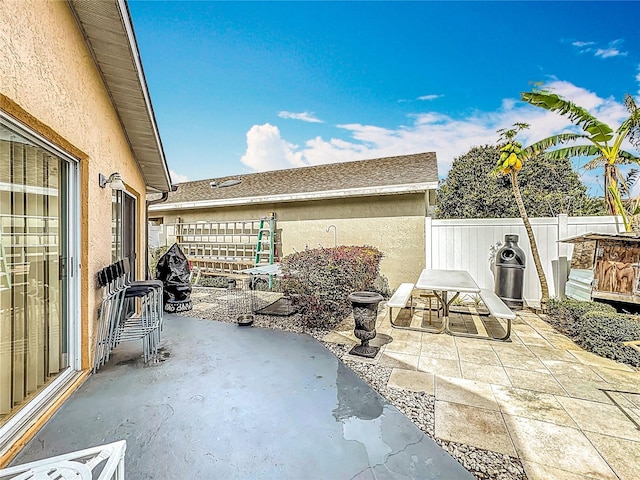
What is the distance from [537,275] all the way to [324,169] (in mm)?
7768

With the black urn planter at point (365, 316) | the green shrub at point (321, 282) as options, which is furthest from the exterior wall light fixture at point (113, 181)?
the black urn planter at point (365, 316)

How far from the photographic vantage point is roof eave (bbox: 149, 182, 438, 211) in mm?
8469

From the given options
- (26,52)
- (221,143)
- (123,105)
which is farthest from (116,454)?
(221,143)

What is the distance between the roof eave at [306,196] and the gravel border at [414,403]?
13.5 ft

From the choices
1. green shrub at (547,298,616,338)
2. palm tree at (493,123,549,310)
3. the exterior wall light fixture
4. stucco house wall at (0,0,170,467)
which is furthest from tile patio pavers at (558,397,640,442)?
the exterior wall light fixture

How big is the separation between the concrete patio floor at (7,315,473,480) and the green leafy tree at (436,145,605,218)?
51.3ft

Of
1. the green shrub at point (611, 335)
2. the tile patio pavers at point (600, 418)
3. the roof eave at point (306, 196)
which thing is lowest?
the tile patio pavers at point (600, 418)

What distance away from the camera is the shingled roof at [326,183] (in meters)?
8.91

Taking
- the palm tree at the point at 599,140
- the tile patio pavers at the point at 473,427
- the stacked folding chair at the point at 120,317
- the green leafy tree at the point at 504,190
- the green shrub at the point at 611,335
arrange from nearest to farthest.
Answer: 1. the tile patio pavers at the point at 473,427
2. the stacked folding chair at the point at 120,317
3. the green shrub at the point at 611,335
4. the palm tree at the point at 599,140
5. the green leafy tree at the point at 504,190

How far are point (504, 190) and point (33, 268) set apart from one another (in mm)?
19537

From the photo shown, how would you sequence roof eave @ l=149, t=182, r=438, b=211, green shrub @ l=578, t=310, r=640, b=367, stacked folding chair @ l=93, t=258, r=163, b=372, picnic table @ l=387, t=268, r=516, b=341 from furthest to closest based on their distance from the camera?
roof eave @ l=149, t=182, r=438, b=211 → picnic table @ l=387, t=268, r=516, b=341 → green shrub @ l=578, t=310, r=640, b=367 → stacked folding chair @ l=93, t=258, r=163, b=372

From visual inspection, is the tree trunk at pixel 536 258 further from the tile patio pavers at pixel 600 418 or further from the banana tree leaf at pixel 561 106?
the tile patio pavers at pixel 600 418

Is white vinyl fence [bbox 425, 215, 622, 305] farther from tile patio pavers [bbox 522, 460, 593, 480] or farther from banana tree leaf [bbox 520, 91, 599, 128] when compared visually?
tile patio pavers [bbox 522, 460, 593, 480]

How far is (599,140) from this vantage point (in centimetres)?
665
